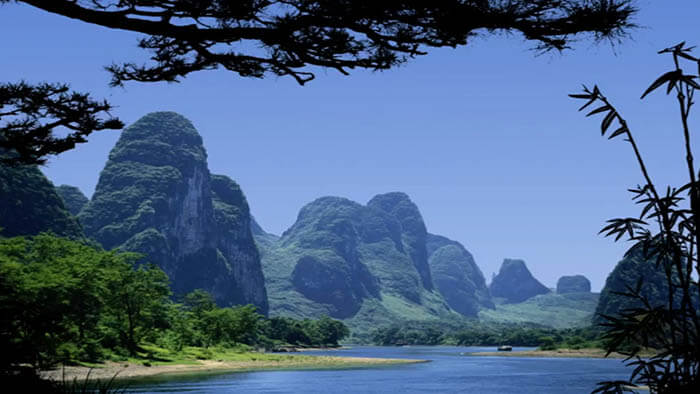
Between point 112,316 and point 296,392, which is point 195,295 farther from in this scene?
point 296,392

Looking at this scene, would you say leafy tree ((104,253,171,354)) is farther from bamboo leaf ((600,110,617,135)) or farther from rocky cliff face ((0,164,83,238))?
rocky cliff face ((0,164,83,238))

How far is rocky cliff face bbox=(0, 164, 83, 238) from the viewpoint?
124m

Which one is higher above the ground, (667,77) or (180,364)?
(667,77)

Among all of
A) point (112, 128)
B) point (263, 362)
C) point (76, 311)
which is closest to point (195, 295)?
point (263, 362)

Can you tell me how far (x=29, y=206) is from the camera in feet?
423

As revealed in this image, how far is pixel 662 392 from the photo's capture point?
517 centimetres

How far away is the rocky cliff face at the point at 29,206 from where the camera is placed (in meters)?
124

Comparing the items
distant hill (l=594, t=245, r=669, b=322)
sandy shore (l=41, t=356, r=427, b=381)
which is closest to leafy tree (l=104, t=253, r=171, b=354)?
sandy shore (l=41, t=356, r=427, b=381)

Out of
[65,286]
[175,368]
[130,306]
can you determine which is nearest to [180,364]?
[175,368]

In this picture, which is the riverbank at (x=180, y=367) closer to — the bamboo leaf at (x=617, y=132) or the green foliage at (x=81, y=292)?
the green foliage at (x=81, y=292)

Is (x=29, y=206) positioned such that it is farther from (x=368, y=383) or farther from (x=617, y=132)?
(x=617, y=132)

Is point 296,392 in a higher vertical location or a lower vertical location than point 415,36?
lower

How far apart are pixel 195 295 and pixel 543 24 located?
287 feet

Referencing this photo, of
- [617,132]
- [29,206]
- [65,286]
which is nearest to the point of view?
[617,132]
